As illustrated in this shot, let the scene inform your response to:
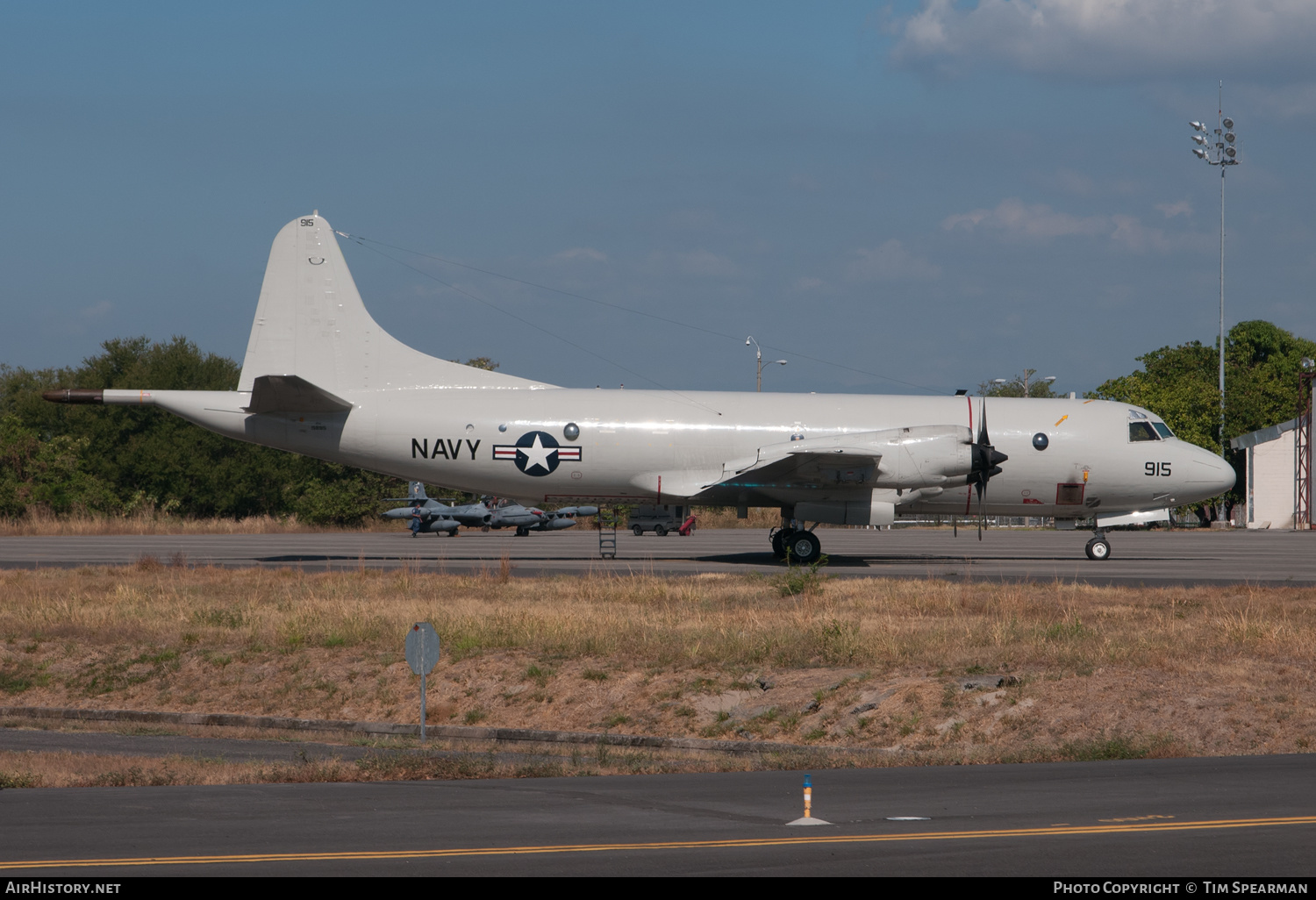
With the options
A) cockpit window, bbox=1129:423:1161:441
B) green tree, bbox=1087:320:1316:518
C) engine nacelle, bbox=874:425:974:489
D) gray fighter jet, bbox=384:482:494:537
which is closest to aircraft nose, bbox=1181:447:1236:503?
cockpit window, bbox=1129:423:1161:441

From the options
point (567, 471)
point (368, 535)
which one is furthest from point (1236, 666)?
point (368, 535)

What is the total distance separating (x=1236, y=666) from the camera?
1675 centimetres

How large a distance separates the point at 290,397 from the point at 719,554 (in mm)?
16199

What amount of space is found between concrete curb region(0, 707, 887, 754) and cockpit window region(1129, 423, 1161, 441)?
22371 millimetres

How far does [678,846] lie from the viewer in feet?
24.3

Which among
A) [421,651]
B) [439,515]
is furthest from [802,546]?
[439,515]

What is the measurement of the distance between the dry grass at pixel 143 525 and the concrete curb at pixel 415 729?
132 feet

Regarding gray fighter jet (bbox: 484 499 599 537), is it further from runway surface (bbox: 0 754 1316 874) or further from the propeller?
runway surface (bbox: 0 754 1316 874)

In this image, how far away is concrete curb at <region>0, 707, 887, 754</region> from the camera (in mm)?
15578

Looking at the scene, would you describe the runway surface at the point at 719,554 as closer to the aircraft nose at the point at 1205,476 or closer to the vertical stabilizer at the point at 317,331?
the aircraft nose at the point at 1205,476

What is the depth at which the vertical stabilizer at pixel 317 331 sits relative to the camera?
32.8m

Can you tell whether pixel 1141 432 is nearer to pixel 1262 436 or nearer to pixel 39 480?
pixel 1262 436

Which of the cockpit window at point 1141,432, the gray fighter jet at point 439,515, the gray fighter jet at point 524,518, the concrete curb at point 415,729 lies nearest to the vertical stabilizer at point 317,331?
the concrete curb at point 415,729
